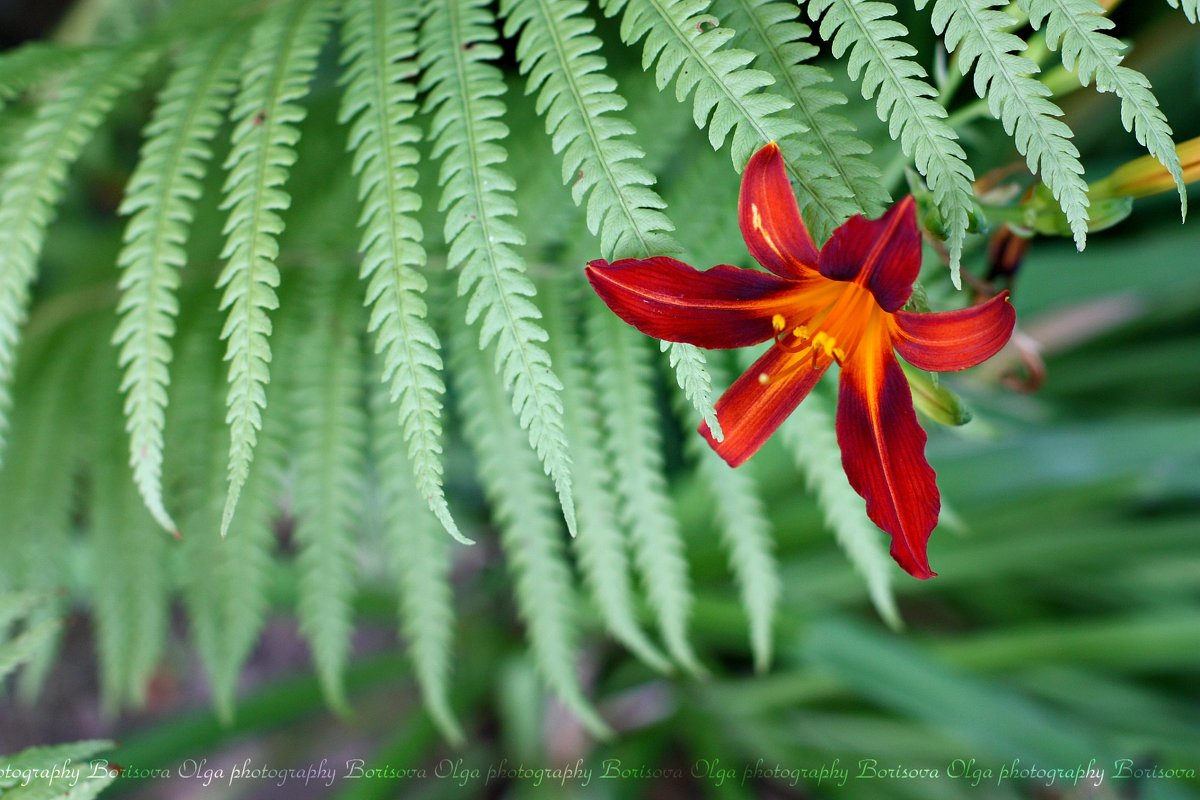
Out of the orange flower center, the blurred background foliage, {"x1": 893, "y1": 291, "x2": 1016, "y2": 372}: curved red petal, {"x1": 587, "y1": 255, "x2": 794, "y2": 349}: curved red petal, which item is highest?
{"x1": 587, "y1": 255, "x2": 794, "y2": 349}: curved red petal

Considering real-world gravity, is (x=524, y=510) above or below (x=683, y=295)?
below

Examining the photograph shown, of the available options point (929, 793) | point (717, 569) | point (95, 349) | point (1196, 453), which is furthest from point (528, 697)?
point (1196, 453)

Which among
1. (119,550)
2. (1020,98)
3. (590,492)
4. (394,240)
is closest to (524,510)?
(590,492)

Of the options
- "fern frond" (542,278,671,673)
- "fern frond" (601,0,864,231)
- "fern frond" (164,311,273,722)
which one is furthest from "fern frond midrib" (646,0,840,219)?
"fern frond" (164,311,273,722)

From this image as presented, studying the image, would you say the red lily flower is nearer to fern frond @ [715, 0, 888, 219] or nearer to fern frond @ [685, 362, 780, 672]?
fern frond @ [715, 0, 888, 219]

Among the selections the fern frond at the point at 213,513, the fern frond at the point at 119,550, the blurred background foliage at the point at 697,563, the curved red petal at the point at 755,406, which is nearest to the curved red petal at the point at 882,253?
the curved red petal at the point at 755,406

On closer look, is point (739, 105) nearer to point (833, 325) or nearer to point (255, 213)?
point (833, 325)
